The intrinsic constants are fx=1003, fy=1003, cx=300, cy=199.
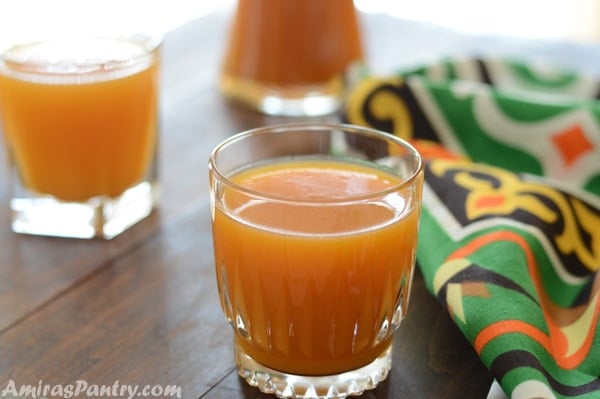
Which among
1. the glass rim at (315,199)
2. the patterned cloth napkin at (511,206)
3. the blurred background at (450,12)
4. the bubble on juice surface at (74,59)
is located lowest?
the blurred background at (450,12)

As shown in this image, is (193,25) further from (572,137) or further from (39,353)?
(39,353)

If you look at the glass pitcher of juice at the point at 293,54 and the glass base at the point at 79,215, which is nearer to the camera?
the glass base at the point at 79,215

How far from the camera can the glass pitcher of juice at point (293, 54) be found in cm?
143

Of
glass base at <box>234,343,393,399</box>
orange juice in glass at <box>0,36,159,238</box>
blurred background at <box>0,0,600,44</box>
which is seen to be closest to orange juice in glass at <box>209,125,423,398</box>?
glass base at <box>234,343,393,399</box>

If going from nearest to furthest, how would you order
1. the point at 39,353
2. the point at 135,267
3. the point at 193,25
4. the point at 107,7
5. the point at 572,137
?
1. the point at 39,353
2. the point at 135,267
3. the point at 572,137
4. the point at 193,25
5. the point at 107,7

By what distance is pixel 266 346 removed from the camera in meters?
0.82

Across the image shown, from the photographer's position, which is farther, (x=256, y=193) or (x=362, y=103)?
(x=362, y=103)

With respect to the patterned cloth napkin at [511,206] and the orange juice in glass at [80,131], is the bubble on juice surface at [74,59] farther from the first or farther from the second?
the patterned cloth napkin at [511,206]

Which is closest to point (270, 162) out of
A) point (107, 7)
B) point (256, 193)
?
point (256, 193)

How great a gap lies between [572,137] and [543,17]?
222 cm

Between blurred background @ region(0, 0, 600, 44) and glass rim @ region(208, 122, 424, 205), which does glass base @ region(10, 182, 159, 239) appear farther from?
blurred background @ region(0, 0, 600, 44)

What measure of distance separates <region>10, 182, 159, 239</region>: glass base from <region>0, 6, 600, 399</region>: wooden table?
16mm

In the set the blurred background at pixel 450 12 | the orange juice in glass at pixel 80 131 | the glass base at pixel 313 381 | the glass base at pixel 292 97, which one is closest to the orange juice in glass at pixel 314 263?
the glass base at pixel 313 381

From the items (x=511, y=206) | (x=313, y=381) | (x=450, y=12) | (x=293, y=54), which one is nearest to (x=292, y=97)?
(x=293, y=54)
